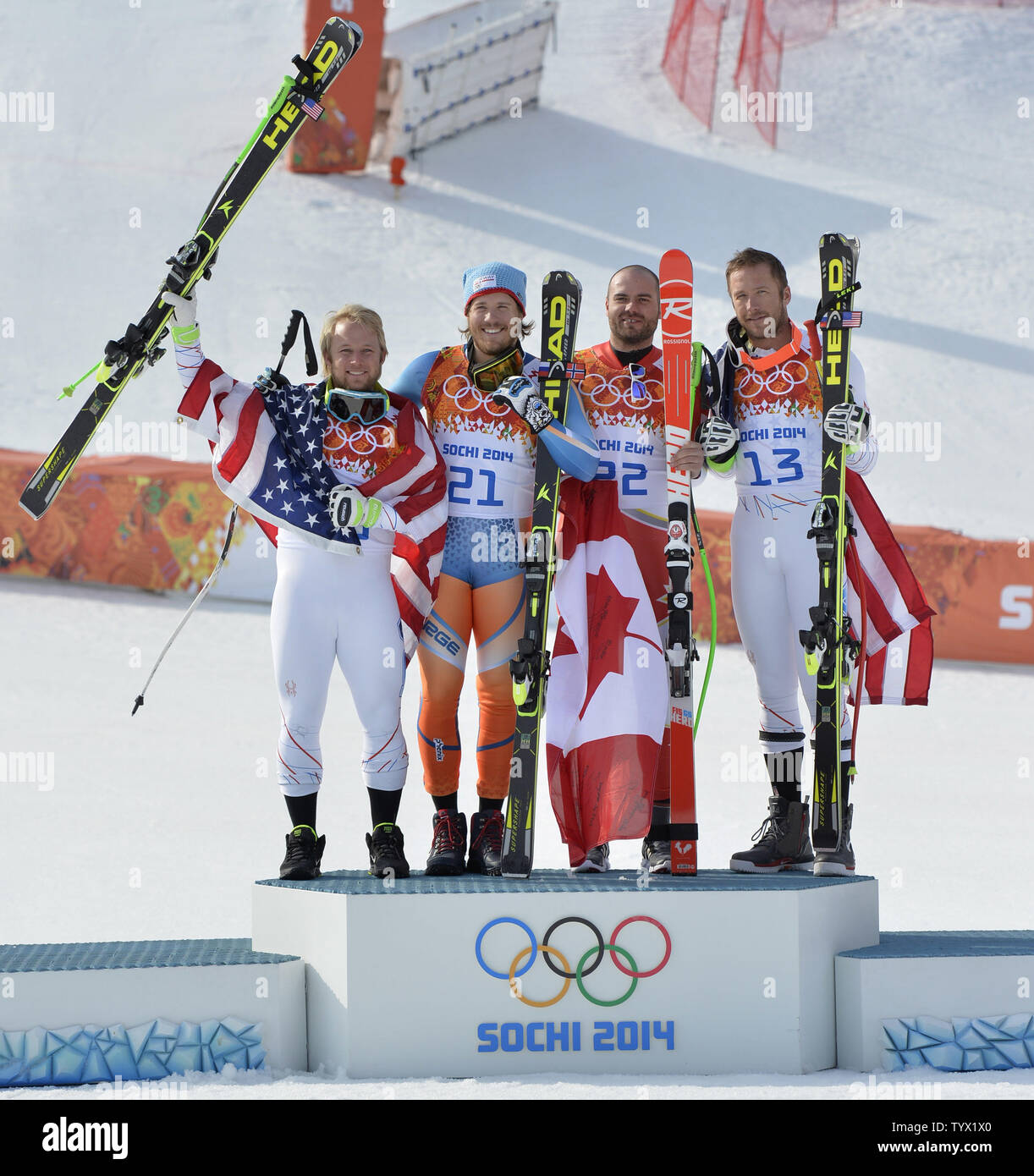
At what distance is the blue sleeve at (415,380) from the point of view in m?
4.00

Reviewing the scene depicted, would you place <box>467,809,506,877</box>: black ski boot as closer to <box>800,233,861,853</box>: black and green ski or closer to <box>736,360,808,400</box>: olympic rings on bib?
<box>800,233,861,853</box>: black and green ski

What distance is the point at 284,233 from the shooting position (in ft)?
61.1

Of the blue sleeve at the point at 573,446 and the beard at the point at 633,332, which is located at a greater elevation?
the beard at the point at 633,332

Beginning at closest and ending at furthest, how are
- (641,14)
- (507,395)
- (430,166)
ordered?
1. (507,395)
2. (430,166)
3. (641,14)

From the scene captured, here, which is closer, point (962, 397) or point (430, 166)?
point (962, 397)

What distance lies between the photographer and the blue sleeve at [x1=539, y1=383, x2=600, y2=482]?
3.73 metres

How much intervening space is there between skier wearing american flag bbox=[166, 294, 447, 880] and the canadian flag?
41 cm

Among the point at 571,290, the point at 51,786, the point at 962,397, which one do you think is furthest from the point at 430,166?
the point at 571,290

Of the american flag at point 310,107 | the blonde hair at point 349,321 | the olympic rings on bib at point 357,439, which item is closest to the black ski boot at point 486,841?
the olympic rings on bib at point 357,439

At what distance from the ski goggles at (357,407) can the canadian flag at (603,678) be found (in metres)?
0.58

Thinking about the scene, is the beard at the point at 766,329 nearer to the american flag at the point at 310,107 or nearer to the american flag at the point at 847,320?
the american flag at the point at 847,320

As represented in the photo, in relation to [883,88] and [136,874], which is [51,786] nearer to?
[136,874]

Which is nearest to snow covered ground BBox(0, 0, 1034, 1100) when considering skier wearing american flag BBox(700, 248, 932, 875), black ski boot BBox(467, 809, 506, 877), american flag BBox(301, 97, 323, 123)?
black ski boot BBox(467, 809, 506, 877)

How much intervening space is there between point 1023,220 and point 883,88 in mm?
4684
